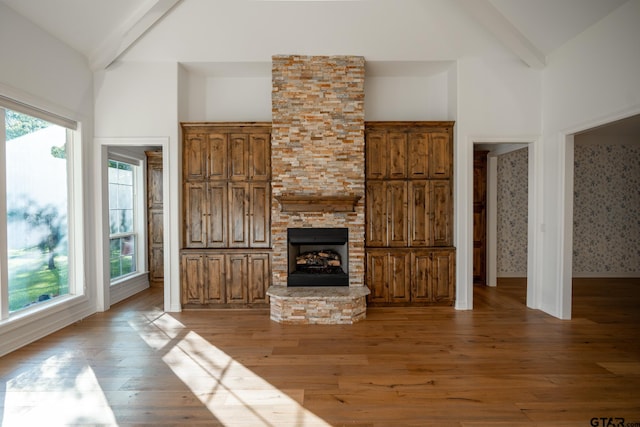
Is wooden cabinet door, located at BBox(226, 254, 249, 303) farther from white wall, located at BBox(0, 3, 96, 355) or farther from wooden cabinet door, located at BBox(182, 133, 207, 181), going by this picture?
white wall, located at BBox(0, 3, 96, 355)

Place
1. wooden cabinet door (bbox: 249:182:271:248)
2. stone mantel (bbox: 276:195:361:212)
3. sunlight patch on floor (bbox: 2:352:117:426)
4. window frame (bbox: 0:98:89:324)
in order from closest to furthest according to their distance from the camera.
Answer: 1. sunlight patch on floor (bbox: 2:352:117:426)
2. window frame (bbox: 0:98:89:324)
3. stone mantel (bbox: 276:195:361:212)
4. wooden cabinet door (bbox: 249:182:271:248)

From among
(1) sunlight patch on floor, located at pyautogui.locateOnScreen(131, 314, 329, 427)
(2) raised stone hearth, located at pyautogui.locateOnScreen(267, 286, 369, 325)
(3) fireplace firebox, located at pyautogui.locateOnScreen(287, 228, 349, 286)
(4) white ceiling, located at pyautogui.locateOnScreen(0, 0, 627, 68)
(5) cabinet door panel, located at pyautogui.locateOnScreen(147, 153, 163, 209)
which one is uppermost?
(4) white ceiling, located at pyautogui.locateOnScreen(0, 0, 627, 68)

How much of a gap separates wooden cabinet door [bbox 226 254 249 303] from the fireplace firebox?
0.69 m

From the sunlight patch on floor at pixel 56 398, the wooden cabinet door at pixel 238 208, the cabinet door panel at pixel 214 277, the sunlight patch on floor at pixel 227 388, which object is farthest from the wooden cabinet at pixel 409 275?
the sunlight patch on floor at pixel 56 398

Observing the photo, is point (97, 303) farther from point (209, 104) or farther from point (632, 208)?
point (632, 208)

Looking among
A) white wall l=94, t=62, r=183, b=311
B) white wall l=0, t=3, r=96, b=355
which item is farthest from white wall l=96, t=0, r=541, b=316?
white wall l=0, t=3, r=96, b=355

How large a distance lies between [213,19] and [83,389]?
4648mm

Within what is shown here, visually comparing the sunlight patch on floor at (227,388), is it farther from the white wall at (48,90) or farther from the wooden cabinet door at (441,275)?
the wooden cabinet door at (441,275)

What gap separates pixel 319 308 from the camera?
4.41m

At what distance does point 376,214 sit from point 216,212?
2512 millimetres

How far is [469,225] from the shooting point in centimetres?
498

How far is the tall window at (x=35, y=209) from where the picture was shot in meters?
3.67

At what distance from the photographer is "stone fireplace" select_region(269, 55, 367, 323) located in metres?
4.88

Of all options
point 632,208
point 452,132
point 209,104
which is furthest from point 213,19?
point 632,208
